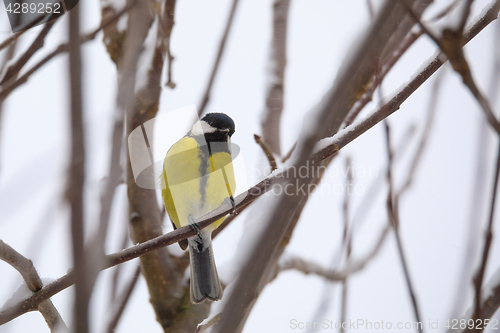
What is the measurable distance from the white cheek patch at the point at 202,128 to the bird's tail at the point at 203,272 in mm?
653

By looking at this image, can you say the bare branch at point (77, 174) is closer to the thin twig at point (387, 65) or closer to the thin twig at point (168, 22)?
the thin twig at point (168, 22)

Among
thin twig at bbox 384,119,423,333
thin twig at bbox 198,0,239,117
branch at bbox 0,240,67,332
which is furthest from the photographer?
thin twig at bbox 198,0,239,117

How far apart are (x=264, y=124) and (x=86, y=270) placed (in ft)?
6.32

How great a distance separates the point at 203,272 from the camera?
6.84 ft

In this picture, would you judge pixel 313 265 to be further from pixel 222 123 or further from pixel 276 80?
pixel 276 80

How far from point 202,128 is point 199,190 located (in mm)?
488

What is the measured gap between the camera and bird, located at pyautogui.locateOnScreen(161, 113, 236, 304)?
2027mm

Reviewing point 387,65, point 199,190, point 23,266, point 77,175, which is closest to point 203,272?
point 199,190

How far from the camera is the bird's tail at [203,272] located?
76.9 inches

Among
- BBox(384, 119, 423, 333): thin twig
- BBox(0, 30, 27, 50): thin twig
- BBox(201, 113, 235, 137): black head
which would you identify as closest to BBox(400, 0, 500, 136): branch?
BBox(384, 119, 423, 333): thin twig

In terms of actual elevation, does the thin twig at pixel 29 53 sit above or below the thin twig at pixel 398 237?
above

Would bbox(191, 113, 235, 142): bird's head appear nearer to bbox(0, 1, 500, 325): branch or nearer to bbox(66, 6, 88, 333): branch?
bbox(0, 1, 500, 325): branch

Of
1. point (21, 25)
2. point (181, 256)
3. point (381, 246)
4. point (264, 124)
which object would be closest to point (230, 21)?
point (21, 25)

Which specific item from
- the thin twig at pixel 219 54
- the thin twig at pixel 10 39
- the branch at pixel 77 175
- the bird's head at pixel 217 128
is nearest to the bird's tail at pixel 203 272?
the bird's head at pixel 217 128
